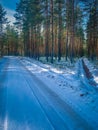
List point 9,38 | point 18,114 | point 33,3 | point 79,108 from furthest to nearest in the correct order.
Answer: point 9,38 → point 33,3 → point 79,108 → point 18,114

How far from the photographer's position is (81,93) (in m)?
10.3

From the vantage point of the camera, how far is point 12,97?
32.2ft

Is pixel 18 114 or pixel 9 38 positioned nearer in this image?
pixel 18 114

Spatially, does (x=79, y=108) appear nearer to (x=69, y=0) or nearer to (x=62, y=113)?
(x=62, y=113)

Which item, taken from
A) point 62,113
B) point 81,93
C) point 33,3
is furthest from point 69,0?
point 62,113

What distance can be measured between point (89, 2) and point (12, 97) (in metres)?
37.8

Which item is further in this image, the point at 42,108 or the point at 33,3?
the point at 33,3

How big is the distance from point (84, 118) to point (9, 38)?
100398mm

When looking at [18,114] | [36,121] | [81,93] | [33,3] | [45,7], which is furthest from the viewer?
[33,3]

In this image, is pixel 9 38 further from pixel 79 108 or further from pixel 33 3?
pixel 79 108

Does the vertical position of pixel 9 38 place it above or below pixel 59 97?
above

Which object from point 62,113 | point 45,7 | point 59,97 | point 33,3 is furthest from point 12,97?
point 33,3

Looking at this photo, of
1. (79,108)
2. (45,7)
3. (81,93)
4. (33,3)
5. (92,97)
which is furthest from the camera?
(33,3)

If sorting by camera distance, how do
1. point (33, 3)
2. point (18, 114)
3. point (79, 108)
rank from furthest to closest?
point (33, 3) → point (79, 108) → point (18, 114)
